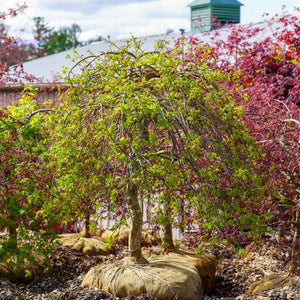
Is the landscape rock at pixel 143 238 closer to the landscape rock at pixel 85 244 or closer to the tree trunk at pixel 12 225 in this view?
the landscape rock at pixel 85 244

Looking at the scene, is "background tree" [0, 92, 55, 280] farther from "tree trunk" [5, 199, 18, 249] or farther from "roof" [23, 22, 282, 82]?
"roof" [23, 22, 282, 82]

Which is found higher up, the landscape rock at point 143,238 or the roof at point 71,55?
the roof at point 71,55

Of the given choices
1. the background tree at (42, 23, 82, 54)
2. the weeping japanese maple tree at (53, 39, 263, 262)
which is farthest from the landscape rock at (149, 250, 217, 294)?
the background tree at (42, 23, 82, 54)

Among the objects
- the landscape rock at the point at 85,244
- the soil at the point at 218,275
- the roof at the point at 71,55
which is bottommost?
the soil at the point at 218,275

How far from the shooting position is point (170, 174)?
4.53m

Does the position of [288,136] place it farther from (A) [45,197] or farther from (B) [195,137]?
(A) [45,197]

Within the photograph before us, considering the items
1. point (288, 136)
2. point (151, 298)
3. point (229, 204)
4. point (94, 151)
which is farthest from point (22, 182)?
point (288, 136)

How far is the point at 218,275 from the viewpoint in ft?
22.0

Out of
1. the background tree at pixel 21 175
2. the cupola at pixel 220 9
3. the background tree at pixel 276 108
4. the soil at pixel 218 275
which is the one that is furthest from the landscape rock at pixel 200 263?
the cupola at pixel 220 9

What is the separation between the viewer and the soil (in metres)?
5.31

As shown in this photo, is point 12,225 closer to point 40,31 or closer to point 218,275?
point 218,275

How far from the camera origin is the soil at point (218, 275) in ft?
17.4

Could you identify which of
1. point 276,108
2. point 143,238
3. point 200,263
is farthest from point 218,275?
point 276,108

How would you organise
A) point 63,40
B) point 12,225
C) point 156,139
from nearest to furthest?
point 156,139, point 12,225, point 63,40
